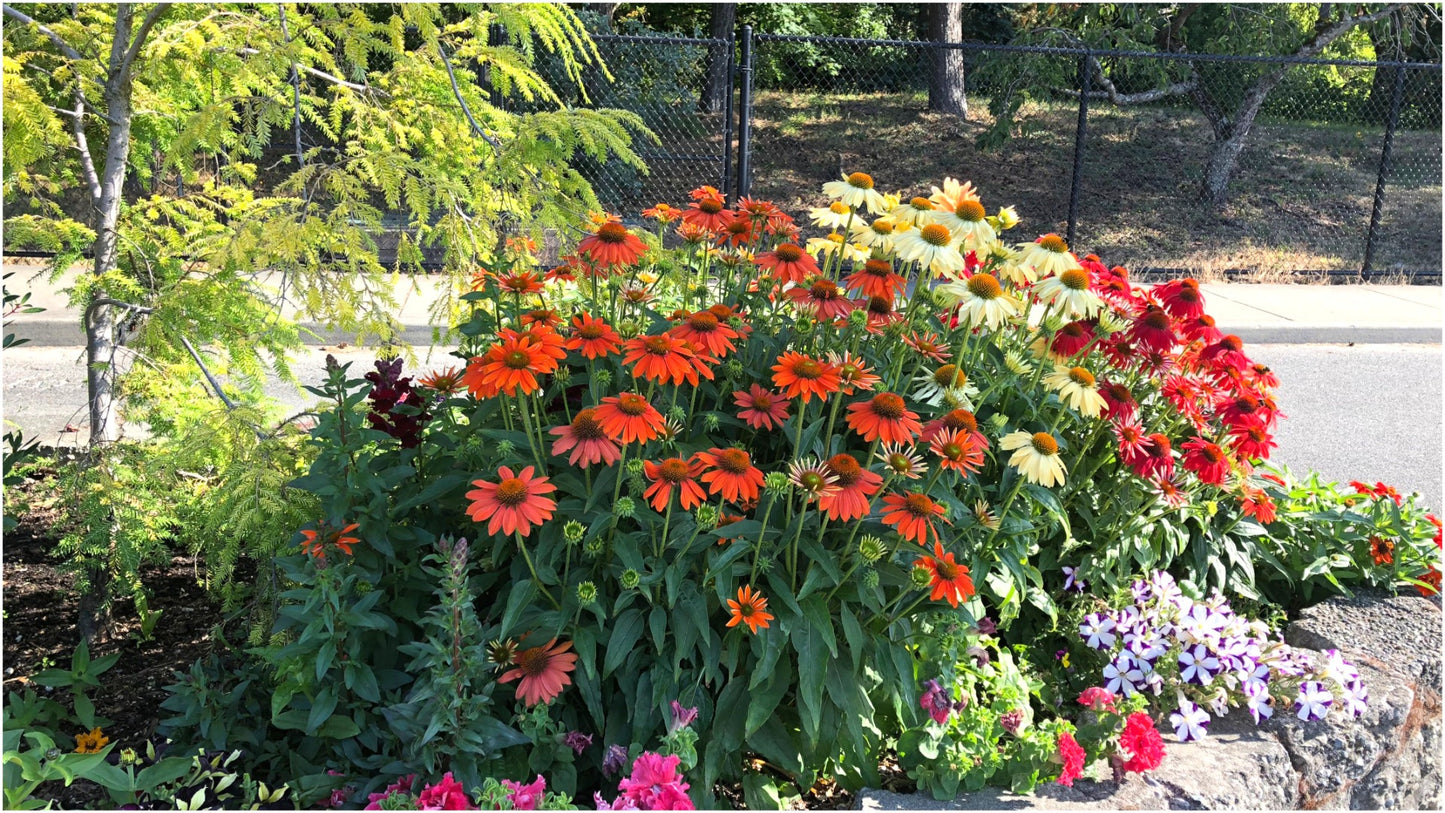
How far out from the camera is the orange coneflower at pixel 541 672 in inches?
82.4

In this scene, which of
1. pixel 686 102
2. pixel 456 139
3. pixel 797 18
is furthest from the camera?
pixel 797 18

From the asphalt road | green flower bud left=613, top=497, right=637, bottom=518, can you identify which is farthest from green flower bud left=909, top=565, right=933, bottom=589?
the asphalt road

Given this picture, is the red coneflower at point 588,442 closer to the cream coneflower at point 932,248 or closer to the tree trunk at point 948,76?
the cream coneflower at point 932,248

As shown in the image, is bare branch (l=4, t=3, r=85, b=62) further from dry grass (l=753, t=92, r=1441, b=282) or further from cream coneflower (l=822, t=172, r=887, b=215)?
dry grass (l=753, t=92, r=1441, b=282)

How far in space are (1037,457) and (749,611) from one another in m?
0.75

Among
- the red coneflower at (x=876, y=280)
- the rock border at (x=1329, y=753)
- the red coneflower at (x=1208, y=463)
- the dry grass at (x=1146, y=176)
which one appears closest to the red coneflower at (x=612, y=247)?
the red coneflower at (x=876, y=280)

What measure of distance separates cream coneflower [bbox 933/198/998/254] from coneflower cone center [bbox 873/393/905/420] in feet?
2.00

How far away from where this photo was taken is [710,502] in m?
2.42

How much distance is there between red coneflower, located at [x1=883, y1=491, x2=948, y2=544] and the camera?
212 centimetres

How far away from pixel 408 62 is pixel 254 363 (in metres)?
1.03

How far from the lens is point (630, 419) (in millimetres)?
2117

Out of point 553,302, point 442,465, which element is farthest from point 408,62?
point 442,465

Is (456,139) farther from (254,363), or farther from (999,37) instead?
(999,37)

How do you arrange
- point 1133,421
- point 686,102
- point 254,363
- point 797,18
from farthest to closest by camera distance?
point 797,18
point 686,102
point 254,363
point 1133,421
